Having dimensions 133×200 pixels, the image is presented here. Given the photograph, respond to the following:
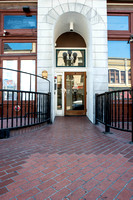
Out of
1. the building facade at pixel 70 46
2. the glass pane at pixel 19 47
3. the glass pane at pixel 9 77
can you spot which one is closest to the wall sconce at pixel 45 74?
the building facade at pixel 70 46

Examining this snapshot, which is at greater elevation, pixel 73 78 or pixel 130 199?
pixel 73 78

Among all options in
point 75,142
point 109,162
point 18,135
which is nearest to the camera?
point 109,162

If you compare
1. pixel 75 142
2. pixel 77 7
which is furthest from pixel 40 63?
pixel 75 142

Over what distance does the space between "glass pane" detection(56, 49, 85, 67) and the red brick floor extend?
440cm

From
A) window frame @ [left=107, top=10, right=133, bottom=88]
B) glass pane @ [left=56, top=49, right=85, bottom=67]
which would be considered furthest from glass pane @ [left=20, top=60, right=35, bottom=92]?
window frame @ [left=107, top=10, right=133, bottom=88]

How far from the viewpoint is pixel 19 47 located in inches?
206

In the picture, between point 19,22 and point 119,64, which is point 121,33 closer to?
point 119,64

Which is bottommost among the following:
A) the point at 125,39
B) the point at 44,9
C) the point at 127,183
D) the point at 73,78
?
the point at 127,183

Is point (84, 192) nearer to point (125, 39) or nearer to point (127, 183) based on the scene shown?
point (127, 183)

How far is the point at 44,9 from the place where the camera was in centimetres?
461

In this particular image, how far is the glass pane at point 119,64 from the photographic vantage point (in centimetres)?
509

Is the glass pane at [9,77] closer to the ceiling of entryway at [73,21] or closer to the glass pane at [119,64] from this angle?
the ceiling of entryway at [73,21]

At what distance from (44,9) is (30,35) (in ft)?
3.57

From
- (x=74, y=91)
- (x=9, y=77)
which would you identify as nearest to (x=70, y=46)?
(x=74, y=91)
